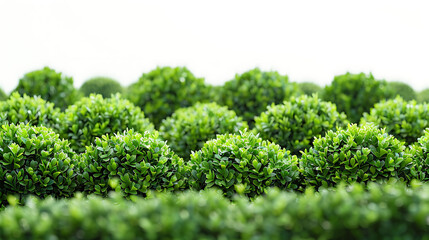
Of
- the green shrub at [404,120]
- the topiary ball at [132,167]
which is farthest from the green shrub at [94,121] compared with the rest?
the green shrub at [404,120]

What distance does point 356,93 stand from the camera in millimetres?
12969

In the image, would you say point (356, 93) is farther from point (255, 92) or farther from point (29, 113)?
point (29, 113)

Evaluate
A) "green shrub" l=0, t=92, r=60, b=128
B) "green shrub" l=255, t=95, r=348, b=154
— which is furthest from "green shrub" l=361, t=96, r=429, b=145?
"green shrub" l=0, t=92, r=60, b=128

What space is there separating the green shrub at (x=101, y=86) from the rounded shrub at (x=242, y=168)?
11.9 m

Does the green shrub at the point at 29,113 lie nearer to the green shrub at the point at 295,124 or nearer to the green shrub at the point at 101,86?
the green shrub at the point at 295,124

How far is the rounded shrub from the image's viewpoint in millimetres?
6516

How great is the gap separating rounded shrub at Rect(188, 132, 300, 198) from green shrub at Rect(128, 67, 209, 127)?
6.04 meters

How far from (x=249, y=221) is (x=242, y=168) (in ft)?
9.62

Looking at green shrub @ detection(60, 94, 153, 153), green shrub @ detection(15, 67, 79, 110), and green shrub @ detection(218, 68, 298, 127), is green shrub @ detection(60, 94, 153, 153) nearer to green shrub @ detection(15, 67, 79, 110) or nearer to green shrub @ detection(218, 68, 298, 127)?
green shrub @ detection(15, 67, 79, 110)

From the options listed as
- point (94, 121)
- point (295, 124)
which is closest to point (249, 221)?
point (295, 124)

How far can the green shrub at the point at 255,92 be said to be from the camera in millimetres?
12242

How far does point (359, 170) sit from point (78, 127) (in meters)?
6.41

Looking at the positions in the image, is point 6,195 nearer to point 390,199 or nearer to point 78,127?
point 78,127

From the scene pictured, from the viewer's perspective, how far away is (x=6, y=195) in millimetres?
6789
